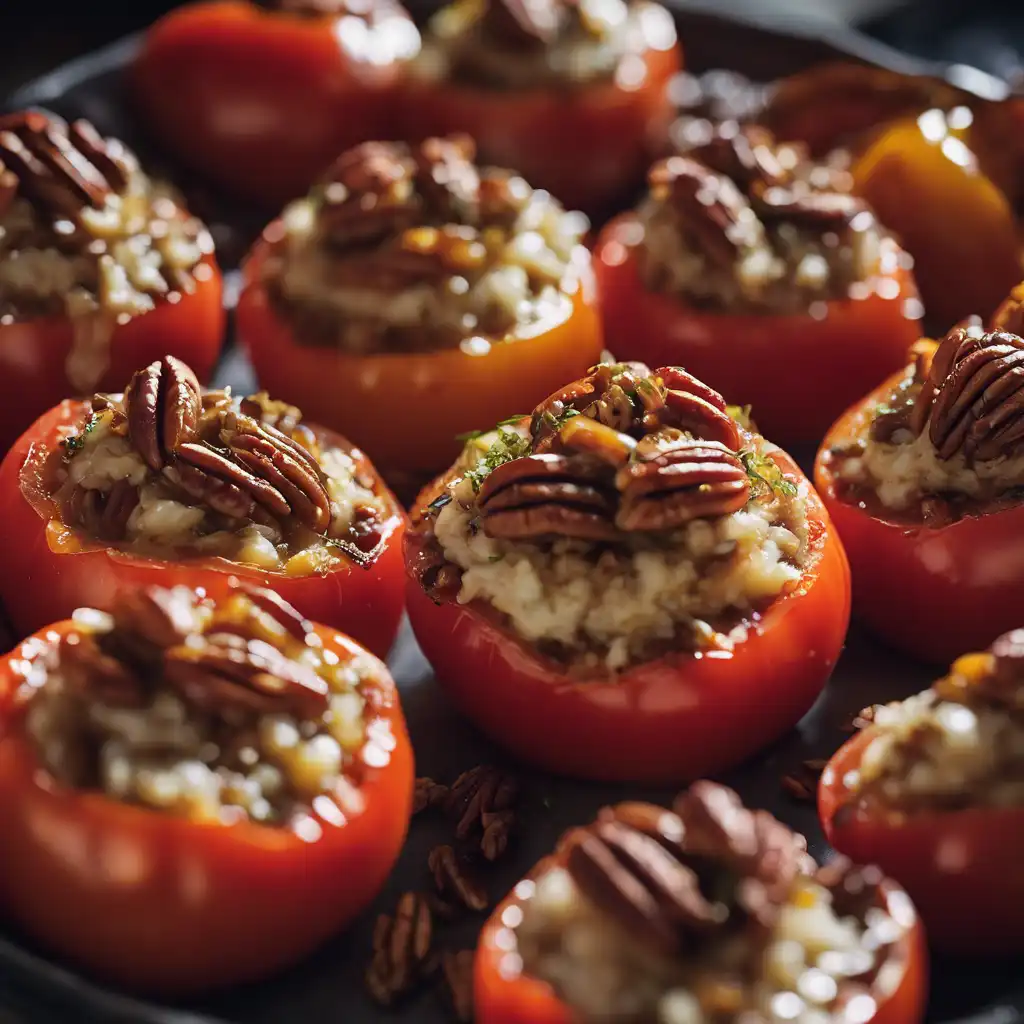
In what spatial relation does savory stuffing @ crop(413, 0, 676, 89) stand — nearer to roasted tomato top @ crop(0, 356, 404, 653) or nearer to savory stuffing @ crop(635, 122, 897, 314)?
savory stuffing @ crop(635, 122, 897, 314)

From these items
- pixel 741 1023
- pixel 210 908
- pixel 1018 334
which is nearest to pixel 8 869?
pixel 210 908

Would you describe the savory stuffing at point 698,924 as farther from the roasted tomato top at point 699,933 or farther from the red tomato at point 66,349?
the red tomato at point 66,349

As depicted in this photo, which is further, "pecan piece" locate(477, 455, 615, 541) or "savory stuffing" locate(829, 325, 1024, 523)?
"savory stuffing" locate(829, 325, 1024, 523)

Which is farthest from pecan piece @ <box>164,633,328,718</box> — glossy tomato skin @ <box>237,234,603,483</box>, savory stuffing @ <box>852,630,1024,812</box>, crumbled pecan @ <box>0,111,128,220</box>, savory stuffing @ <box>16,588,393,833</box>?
crumbled pecan @ <box>0,111,128,220</box>

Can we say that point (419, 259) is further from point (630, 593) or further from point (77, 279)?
point (630, 593)

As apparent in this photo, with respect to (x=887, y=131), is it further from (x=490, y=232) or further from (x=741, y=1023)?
(x=741, y=1023)

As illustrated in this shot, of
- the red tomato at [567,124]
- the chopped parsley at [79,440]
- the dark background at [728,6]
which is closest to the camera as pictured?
the chopped parsley at [79,440]

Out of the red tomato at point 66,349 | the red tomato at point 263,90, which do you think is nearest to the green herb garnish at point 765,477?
the red tomato at point 66,349
